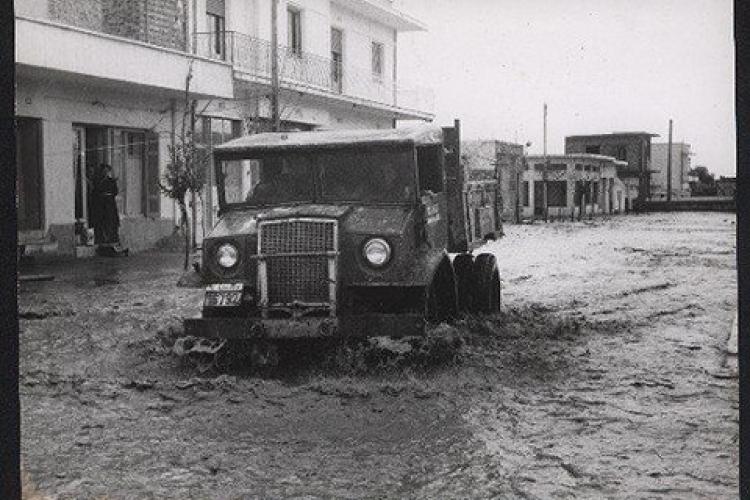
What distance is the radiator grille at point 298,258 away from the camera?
7164 mm

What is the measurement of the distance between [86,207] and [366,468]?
14.4 metres

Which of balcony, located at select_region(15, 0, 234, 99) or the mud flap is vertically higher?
balcony, located at select_region(15, 0, 234, 99)

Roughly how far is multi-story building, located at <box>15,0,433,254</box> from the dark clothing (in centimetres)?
25

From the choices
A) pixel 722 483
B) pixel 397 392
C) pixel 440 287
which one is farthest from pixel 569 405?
pixel 440 287

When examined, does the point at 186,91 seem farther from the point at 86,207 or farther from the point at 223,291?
the point at 223,291

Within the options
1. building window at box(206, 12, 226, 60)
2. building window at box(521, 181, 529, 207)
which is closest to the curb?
building window at box(206, 12, 226, 60)

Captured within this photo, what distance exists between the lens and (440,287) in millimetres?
8750

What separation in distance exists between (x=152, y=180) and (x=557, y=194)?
3760 cm

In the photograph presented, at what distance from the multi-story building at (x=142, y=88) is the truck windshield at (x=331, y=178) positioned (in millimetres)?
6082

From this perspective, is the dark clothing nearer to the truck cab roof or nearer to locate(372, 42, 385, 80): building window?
the truck cab roof

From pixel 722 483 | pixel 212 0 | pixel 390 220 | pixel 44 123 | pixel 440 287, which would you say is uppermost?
pixel 212 0

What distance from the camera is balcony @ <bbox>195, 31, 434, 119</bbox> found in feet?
73.1

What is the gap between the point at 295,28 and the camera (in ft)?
85.3

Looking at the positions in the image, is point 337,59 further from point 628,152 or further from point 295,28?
point 628,152
